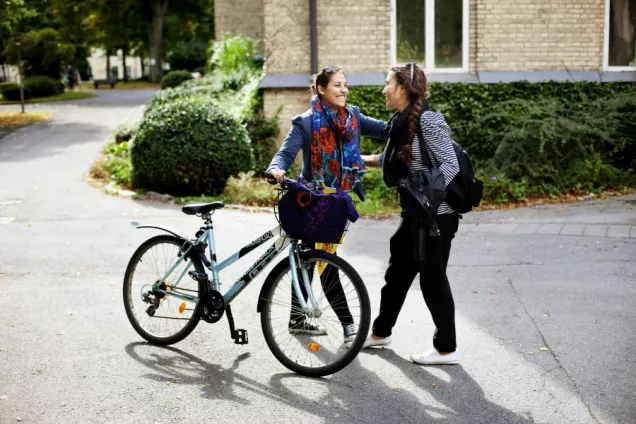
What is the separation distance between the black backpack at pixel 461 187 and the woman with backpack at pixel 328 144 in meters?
0.61

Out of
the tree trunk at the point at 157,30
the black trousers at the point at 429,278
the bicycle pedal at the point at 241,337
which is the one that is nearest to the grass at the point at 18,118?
the bicycle pedal at the point at 241,337

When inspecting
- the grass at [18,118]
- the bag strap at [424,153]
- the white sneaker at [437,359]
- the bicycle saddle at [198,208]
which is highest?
the bag strap at [424,153]

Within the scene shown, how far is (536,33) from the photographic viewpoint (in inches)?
536

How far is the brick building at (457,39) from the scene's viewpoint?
535 inches

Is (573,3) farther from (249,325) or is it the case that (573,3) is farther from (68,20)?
(68,20)

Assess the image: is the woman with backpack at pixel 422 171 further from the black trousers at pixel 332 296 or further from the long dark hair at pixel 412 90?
the black trousers at pixel 332 296

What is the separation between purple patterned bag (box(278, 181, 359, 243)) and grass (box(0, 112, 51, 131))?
19.1 metres

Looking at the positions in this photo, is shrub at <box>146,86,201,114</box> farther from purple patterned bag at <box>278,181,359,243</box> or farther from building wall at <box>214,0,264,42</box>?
purple patterned bag at <box>278,181,359,243</box>

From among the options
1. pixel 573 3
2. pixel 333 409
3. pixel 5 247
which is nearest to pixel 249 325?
pixel 333 409

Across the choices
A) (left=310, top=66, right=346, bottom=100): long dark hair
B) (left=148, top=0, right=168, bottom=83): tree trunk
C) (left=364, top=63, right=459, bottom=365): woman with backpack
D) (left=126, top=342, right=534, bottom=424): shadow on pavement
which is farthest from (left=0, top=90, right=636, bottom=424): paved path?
(left=148, top=0, right=168, bottom=83): tree trunk

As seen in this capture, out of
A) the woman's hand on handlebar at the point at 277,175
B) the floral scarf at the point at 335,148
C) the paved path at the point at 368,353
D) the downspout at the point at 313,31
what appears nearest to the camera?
the paved path at the point at 368,353

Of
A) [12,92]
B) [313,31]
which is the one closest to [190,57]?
[12,92]

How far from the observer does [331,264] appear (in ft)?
16.4

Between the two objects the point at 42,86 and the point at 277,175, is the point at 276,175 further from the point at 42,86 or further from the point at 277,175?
the point at 42,86
